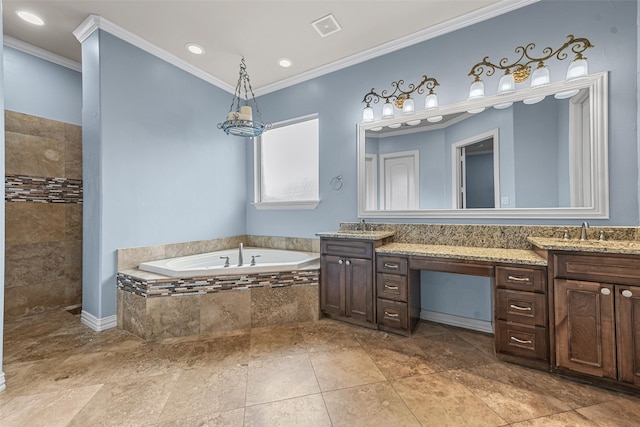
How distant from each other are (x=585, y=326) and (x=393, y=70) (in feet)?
8.72

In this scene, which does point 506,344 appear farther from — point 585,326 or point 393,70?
point 393,70

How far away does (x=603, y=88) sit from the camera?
195 cm

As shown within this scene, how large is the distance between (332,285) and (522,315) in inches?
59.5

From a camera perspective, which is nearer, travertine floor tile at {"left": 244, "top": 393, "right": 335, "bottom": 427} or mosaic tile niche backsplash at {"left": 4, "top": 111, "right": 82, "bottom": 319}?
travertine floor tile at {"left": 244, "top": 393, "right": 335, "bottom": 427}

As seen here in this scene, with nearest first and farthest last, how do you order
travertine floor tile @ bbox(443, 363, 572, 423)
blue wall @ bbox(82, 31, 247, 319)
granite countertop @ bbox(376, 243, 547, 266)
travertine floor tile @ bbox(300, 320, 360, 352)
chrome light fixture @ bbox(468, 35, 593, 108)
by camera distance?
travertine floor tile @ bbox(443, 363, 572, 423) < granite countertop @ bbox(376, 243, 547, 266) < chrome light fixture @ bbox(468, 35, 593, 108) < travertine floor tile @ bbox(300, 320, 360, 352) < blue wall @ bbox(82, 31, 247, 319)

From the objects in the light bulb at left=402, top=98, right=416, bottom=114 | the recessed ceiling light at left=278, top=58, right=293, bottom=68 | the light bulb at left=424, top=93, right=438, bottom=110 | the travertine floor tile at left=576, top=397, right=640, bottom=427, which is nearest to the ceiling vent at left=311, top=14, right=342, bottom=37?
the recessed ceiling light at left=278, top=58, right=293, bottom=68

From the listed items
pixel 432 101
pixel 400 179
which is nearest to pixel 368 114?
pixel 432 101

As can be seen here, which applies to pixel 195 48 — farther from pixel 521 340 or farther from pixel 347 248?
pixel 521 340

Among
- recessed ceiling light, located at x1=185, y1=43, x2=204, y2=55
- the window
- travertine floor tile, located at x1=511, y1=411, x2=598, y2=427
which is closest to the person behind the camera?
travertine floor tile, located at x1=511, y1=411, x2=598, y2=427

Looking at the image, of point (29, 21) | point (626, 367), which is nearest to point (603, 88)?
point (626, 367)

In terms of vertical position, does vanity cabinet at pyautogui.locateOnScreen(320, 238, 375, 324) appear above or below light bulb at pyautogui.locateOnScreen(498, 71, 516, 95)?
below

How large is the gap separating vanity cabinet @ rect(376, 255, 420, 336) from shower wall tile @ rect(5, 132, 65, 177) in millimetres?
3641

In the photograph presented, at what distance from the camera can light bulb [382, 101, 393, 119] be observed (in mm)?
2750

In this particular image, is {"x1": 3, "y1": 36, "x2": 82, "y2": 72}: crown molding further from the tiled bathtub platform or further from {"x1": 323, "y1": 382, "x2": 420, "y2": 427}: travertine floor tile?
{"x1": 323, "y1": 382, "x2": 420, "y2": 427}: travertine floor tile
